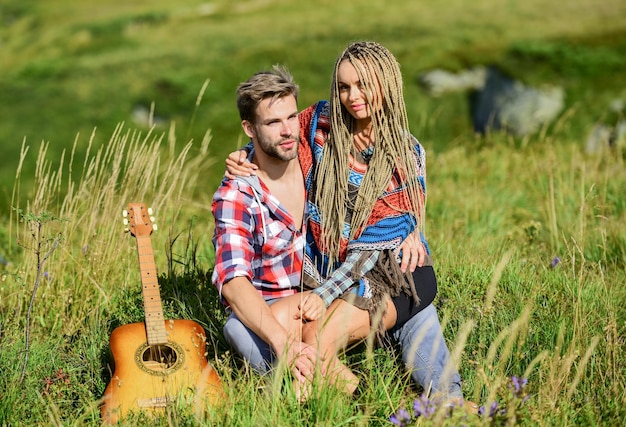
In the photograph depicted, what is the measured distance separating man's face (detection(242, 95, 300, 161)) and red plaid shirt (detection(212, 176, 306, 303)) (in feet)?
0.64

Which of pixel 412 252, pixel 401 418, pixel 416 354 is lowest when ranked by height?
pixel 416 354

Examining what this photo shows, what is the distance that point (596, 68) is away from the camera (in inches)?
510

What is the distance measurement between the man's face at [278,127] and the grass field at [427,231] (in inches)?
39.8

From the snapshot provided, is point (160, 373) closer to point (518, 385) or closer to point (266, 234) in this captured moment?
point (266, 234)

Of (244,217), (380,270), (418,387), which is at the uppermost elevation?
(244,217)

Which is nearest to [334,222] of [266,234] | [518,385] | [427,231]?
[266,234]

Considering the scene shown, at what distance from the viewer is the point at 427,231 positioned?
18.9 feet

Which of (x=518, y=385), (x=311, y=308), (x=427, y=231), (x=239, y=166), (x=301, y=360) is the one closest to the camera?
(x=518, y=385)

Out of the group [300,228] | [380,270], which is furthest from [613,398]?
[300,228]

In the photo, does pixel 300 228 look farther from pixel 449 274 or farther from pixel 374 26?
pixel 374 26

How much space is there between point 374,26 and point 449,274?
16113 millimetres

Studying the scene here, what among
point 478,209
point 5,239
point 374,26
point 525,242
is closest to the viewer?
point 525,242

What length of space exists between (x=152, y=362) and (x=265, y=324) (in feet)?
1.98

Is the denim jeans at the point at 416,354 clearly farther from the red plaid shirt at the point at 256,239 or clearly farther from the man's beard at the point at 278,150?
the man's beard at the point at 278,150
